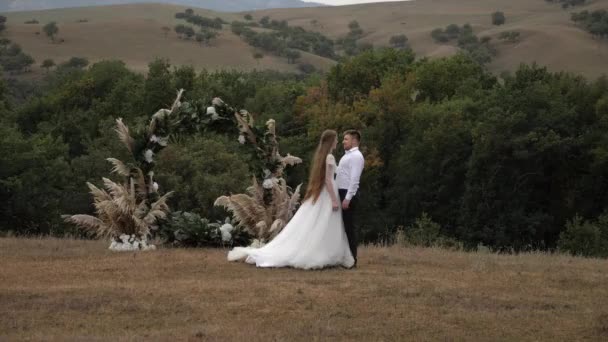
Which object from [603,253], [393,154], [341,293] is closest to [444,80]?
[393,154]

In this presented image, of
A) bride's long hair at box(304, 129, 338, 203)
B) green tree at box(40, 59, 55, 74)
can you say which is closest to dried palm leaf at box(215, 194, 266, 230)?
bride's long hair at box(304, 129, 338, 203)

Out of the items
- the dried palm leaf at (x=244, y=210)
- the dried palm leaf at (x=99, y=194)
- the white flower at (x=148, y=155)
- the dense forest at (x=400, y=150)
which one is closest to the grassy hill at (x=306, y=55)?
the dense forest at (x=400, y=150)

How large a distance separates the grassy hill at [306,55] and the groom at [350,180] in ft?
315

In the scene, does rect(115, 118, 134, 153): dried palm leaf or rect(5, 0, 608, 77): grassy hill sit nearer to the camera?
rect(115, 118, 134, 153): dried palm leaf

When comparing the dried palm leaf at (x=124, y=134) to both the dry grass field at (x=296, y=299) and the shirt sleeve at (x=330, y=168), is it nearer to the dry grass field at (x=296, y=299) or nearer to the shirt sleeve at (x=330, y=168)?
the dry grass field at (x=296, y=299)

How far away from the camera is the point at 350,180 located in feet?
48.3

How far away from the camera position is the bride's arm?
14609 millimetres

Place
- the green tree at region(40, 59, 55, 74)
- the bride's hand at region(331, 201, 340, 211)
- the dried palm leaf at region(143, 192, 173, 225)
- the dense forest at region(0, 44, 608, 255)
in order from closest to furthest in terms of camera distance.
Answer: the bride's hand at region(331, 201, 340, 211) < the dried palm leaf at region(143, 192, 173, 225) < the dense forest at region(0, 44, 608, 255) < the green tree at region(40, 59, 55, 74)

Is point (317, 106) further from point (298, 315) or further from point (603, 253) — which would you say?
point (298, 315)

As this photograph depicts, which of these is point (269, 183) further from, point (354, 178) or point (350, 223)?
point (354, 178)

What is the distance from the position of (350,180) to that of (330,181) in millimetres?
346

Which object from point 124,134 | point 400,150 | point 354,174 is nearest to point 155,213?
point 124,134

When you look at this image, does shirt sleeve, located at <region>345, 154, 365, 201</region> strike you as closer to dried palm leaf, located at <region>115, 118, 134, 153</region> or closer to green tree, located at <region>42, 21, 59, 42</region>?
dried palm leaf, located at <region>115, 118, 134, 153</region>

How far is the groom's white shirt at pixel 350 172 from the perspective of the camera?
47.9ft
